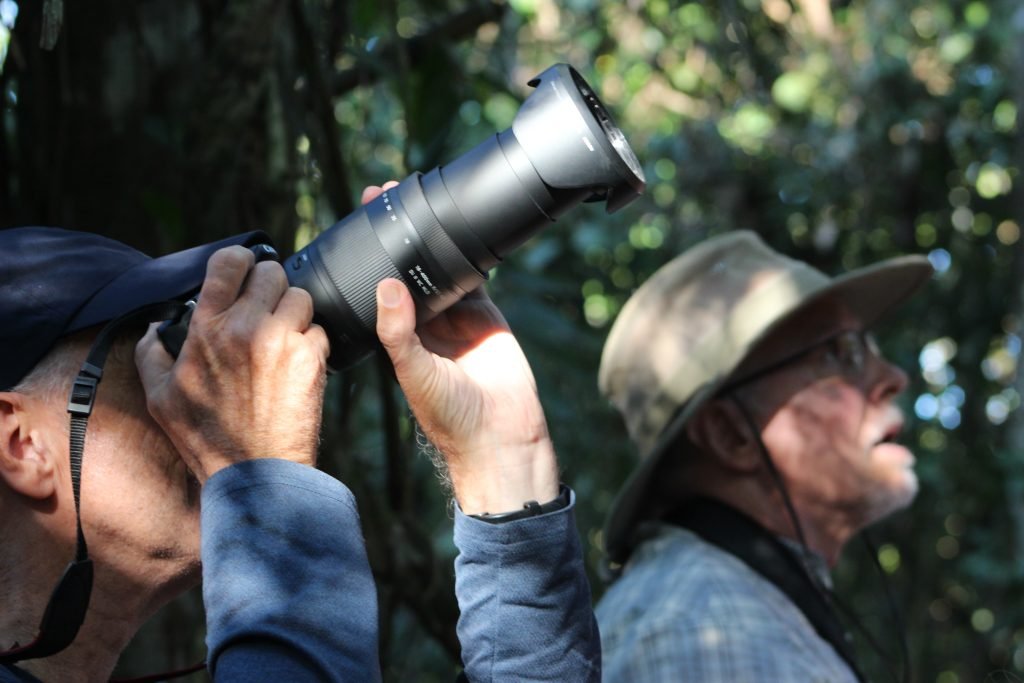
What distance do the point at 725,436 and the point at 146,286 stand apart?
57.5 inches

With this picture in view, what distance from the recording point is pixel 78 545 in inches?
49.4

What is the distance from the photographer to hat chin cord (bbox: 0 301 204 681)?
4.03 ft

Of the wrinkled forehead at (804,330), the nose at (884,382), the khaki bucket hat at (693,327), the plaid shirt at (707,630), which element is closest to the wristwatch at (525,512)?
the plaid shirt at (707,630)

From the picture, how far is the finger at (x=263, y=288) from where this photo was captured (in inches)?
52.3

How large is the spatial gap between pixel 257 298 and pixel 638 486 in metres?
1.33

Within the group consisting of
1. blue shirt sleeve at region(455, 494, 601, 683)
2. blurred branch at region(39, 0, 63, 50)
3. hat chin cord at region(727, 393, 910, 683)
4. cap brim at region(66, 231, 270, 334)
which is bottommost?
hat chin cord at region(727, 393, 910, 683)

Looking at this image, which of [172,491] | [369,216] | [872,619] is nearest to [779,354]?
[369,216]

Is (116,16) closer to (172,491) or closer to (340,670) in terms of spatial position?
(172,491)

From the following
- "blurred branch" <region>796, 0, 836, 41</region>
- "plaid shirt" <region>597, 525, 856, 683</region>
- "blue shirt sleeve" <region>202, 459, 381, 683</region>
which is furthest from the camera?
"blurred branch" <region>796, 0, 836, 41</region>

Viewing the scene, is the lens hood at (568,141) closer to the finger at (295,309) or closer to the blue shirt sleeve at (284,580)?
the finger at (295,309)

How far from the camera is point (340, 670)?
1169 millimetres

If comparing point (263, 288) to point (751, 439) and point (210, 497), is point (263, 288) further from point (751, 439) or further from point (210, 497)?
point (751, 439)

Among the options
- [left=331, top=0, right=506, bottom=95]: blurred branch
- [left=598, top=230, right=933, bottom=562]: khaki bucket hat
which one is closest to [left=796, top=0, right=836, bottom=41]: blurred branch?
[left=331, top=0, right=506, bottom=95]: blurred branch

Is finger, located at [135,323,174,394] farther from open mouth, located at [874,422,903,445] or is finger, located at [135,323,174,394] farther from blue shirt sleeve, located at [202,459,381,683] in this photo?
open mouth, located at [874,422,903,445]
